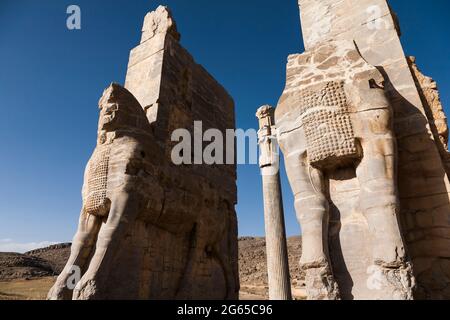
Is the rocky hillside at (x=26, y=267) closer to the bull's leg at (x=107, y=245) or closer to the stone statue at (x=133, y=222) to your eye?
the stone statue at (x=133, y=222)

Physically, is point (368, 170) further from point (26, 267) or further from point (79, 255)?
point (26, 267)

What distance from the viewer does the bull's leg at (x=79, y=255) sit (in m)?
4.08

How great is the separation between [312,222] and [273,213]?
170 inches

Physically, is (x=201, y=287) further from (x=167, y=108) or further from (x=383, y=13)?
(x=383, y=13)

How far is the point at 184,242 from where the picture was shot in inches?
223

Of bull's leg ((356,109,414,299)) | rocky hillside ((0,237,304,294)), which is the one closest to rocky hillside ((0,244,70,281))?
rocky hillside ((0,237,304,294))

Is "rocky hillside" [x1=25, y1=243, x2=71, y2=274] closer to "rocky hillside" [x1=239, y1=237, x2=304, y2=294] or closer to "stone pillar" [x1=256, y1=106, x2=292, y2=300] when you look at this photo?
"rocky hillside" [x1=239, y1=237, x2=304, y2=294]

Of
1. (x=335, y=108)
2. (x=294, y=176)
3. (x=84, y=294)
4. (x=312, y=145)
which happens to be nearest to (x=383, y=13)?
(x=335, y=108)

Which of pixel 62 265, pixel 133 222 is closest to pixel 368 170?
pixel 133 222

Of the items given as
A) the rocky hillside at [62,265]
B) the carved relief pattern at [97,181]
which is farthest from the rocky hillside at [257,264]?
the carved relief pattern at [97,181]

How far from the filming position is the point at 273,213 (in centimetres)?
685

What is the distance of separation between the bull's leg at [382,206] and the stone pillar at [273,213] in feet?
12.5

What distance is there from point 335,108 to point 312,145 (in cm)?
37

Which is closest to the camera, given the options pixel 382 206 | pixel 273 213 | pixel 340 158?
pixel 382 206
